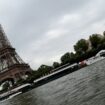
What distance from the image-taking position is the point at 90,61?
298 ft

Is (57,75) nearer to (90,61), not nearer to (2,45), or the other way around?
(90,61)

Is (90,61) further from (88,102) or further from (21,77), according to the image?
(88,102)

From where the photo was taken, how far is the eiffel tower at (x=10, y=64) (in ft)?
415

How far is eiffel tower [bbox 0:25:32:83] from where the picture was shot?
126m

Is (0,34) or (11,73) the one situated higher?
(0,34)

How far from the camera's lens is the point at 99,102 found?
76.5 ft

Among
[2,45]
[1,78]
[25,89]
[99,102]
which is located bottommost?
[99,102]

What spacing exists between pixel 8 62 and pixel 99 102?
110057mm

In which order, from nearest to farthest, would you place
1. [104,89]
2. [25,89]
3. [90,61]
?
1. [104,89]
2. [25,89]
3. [90,61]

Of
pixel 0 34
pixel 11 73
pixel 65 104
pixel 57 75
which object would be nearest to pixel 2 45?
pixel 0 34

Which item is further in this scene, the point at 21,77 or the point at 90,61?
the point at 21,77

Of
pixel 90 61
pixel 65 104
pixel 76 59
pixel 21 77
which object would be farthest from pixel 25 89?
pixel 65 104

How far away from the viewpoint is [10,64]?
130 m

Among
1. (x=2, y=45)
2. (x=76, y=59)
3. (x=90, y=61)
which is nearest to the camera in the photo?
(x=90, y=61)
